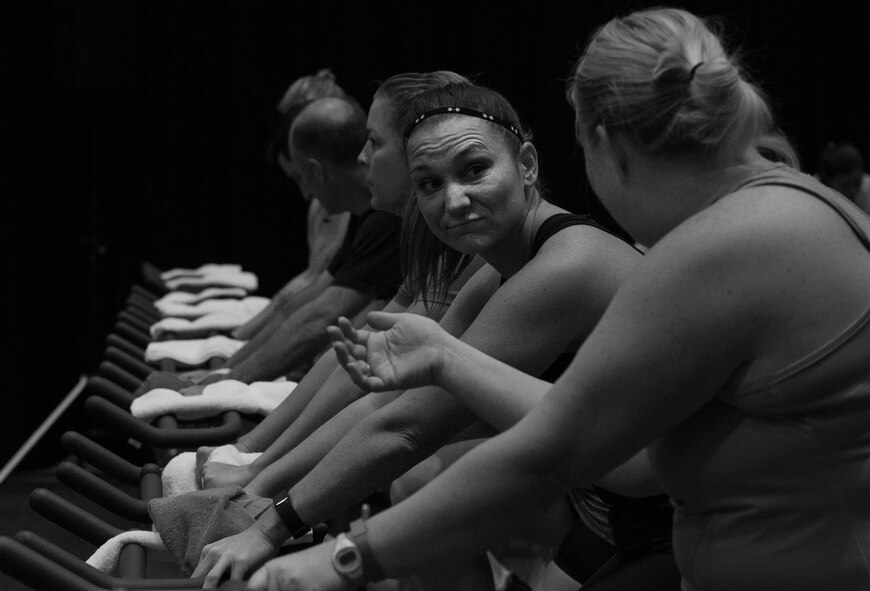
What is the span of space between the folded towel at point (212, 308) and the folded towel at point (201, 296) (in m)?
0.02

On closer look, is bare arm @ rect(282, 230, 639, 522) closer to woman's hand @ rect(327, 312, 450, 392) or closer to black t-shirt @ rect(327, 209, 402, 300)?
woman's hand @ rect(327, 312, 450, 392)

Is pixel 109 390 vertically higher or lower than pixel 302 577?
lower

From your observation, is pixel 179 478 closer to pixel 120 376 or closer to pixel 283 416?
pixel 283 416

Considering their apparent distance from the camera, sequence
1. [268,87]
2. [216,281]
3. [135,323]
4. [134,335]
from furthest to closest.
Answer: [268,87]
[216,281]
[135,323]
[134,335]

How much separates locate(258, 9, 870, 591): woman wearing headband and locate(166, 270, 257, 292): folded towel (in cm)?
352

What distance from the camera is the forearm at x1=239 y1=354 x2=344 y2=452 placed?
8.13 feet

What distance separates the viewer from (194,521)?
1739mm

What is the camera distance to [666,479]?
1.33m

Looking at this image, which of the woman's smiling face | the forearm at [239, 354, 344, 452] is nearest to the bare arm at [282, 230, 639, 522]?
the woman's smiling face

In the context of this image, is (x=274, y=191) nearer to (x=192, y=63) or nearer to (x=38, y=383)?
(x=192, y=63)

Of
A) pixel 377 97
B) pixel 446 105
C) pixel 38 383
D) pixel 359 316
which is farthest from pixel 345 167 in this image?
pixel 38 383

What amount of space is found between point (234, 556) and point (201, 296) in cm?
292

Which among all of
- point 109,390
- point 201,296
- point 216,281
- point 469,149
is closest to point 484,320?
point 469,149

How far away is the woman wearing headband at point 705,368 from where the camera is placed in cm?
121
